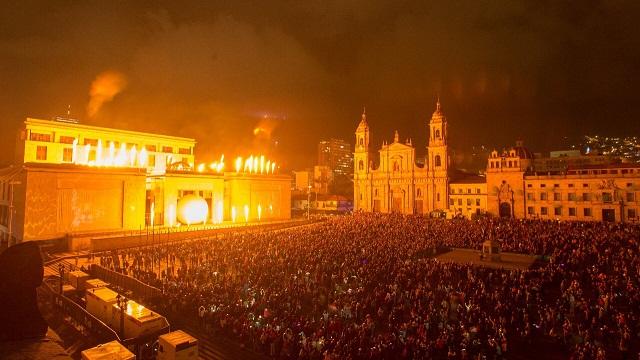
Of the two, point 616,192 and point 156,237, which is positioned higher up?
point 616,192

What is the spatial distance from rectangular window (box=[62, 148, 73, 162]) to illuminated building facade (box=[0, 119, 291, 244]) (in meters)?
0.09

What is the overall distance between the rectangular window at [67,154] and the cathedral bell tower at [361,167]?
44.6 metres

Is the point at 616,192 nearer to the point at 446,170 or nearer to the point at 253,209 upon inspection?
the point at 446,170

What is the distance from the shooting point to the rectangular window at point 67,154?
40391 mm

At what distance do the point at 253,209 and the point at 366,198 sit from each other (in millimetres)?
27077

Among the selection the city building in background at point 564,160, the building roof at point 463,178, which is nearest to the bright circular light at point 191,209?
the building roof at point 463,178

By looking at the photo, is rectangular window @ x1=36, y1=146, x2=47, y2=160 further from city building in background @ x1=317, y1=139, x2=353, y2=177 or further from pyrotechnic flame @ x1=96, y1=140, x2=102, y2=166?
city building in background @ x1=317, y1=139, x2=353, y2=177

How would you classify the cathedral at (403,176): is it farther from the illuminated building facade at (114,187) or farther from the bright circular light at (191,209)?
the bright circular light at (191,209)

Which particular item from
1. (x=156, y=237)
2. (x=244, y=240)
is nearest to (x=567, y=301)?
(x=244, y=240)

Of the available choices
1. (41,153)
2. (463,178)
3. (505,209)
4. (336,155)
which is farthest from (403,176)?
(336,155)

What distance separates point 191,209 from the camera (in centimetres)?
3759

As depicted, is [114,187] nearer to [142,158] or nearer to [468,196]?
[142,158]

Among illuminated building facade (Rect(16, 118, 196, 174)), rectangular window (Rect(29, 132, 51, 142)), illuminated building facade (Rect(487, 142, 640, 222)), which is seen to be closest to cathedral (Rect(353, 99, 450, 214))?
illuminated building facade (Rect(487, 142, 640, 222))

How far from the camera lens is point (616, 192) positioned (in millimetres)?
43438
